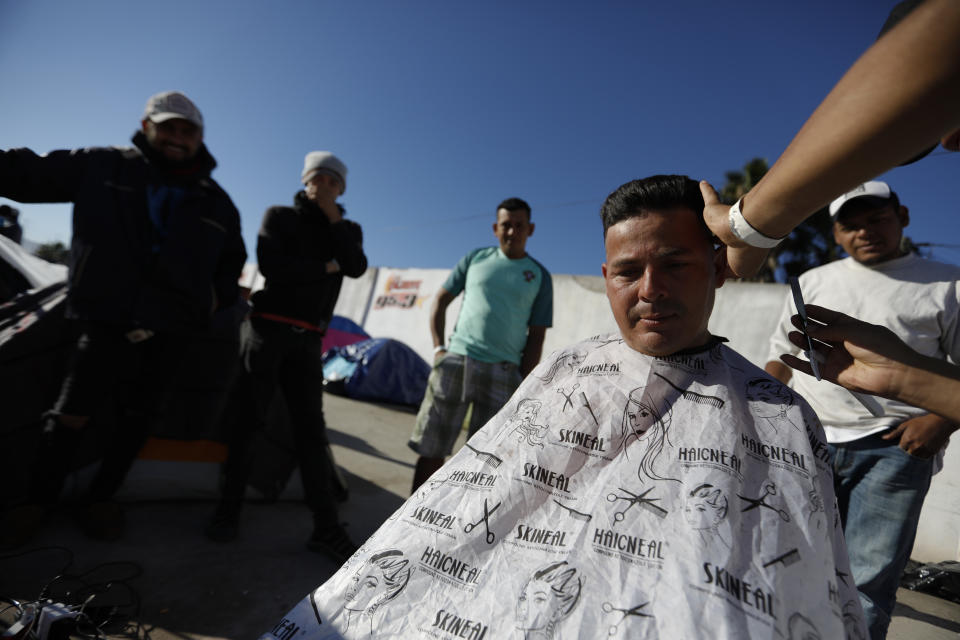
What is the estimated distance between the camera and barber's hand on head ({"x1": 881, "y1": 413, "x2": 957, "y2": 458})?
1578 millimetres

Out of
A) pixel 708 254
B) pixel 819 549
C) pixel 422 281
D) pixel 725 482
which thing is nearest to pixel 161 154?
pixel 708 254

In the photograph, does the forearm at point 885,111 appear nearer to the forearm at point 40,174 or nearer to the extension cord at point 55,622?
the extension cord at point 55,622

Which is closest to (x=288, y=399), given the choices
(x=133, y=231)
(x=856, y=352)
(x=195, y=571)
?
(x=195, y=571)

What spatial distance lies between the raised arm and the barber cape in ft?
1.66

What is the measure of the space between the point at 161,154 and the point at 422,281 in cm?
972

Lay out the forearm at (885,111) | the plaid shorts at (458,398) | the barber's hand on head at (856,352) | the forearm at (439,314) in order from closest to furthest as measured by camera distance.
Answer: the forearm at (885,111) → the barber's hand on head at (856,352) → the plaid shorts at (458,398) → the forearm at (439,314)

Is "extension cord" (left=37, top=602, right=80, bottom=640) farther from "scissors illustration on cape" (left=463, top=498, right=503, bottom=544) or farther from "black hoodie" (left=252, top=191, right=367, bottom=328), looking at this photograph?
"black hoodie" (left=252, top=191, right=367, bottom=328)

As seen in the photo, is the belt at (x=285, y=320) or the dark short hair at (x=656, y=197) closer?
the dark short hair at (x=656, y=197)

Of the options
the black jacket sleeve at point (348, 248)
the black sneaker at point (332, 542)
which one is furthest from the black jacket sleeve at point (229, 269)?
the black sneaker at point (332, 542)

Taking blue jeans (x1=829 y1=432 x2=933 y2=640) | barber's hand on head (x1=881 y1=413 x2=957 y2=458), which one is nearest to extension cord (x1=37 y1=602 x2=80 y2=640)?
blue jeans (x1=829 y1=432 x2=933 y2=640)

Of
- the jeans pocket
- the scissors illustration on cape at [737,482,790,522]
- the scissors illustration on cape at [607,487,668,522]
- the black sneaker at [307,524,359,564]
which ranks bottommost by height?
the black sneaker at [307,524,359,564]

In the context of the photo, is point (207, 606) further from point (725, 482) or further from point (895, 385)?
point (895, 385)

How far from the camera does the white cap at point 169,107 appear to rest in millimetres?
2137

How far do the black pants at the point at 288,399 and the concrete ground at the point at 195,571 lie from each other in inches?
10.3
